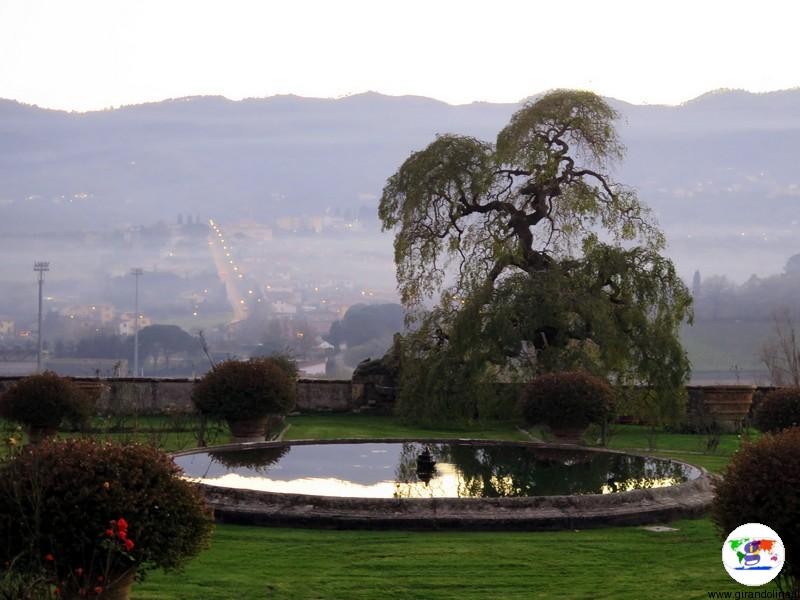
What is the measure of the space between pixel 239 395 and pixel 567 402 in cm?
660

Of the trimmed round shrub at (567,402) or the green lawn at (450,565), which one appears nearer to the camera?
the green lawn at (450,565)

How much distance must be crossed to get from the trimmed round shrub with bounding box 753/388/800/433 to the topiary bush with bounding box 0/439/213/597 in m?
16.4

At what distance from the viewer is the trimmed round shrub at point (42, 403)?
20922mm

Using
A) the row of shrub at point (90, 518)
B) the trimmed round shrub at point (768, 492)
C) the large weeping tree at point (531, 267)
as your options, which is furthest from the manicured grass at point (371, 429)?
the trimmed round shrub at point (768, 492)

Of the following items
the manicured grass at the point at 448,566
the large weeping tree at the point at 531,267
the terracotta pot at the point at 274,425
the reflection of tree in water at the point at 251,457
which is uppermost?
the large weeping tree at the point at 531,267

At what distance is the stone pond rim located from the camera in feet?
40.9

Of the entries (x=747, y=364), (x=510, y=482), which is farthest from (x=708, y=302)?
Answer: (x=510, y=482)

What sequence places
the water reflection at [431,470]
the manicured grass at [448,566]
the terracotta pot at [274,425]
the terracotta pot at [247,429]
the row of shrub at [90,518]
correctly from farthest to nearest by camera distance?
the terracotta pot at [274,425]
the terracotta pot at [247,429]
the water reflection at [431,470]
the manicured grass at [448,566]
the row of shrub at [90,518]

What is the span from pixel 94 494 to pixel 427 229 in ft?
80.0

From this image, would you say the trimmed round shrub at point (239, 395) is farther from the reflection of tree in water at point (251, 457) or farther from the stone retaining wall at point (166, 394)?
the stone retaining wall at point (166, 394)

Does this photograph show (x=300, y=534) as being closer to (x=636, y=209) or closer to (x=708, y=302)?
(x=636, y=209)

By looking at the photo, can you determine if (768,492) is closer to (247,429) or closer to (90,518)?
(90,518)

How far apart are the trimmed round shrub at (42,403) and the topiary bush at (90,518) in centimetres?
1305

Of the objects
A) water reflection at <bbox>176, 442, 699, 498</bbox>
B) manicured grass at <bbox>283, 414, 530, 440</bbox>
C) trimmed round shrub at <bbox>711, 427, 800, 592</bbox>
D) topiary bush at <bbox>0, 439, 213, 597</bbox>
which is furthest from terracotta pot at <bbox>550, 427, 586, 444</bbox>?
topiary bush at <bbox>0, 439, 213, 597</bbox>
